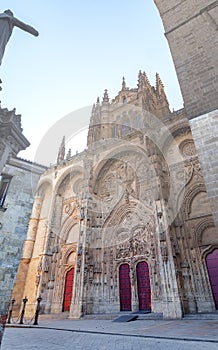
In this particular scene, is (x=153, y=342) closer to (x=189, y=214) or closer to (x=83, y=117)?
(x=189, y=214)

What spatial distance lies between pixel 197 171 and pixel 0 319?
34.9 ft

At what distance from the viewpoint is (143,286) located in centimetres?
1130

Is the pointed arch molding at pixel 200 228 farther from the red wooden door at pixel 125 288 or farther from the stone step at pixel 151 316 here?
the red wooden door at pixel 125 288

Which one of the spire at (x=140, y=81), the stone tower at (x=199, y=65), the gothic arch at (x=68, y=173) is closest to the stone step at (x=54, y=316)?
the gothic arch at (x=68, y=173)

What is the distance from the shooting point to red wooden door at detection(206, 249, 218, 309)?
9281 mm

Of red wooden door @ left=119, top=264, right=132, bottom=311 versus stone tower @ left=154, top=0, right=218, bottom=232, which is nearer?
stone tower @ left=154, top=0, right=218, bottom=232

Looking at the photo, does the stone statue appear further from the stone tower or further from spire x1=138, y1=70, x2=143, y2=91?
spire x1=138, y1=70, x2=143, y2=91

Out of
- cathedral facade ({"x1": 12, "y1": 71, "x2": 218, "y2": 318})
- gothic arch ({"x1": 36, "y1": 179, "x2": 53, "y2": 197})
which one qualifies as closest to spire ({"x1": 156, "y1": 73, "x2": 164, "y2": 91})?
cathedral facade ({"x1": 12, "y1": 71, "x2": 218, "y2": 318})

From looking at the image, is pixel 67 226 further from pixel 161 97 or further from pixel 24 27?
pixel 161 97

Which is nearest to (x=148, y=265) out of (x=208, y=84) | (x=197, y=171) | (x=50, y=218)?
(x=197, y=171)

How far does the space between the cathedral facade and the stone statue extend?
925 centimetres

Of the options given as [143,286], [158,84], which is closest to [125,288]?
[143,286]

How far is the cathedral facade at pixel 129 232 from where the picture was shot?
9922 millimetres

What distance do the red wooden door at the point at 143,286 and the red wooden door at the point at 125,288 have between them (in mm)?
672
